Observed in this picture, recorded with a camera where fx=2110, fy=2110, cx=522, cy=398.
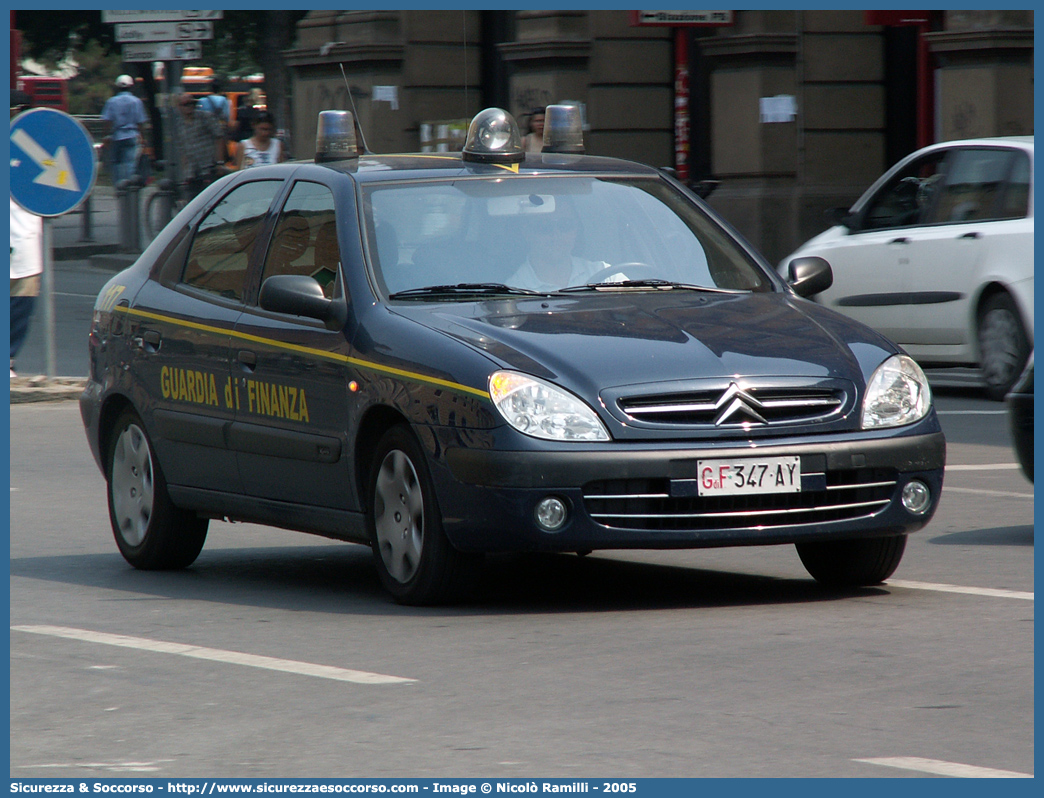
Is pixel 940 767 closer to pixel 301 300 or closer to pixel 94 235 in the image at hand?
pixel 301 300

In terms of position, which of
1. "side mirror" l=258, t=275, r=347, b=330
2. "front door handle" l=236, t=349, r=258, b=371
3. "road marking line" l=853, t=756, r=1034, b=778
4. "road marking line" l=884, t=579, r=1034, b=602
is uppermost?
"side mirror" l=258, t=275, r=347, b=330

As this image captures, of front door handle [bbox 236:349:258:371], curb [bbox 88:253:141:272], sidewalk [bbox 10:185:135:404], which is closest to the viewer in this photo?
front door handle [bbox 236:349:258:371]

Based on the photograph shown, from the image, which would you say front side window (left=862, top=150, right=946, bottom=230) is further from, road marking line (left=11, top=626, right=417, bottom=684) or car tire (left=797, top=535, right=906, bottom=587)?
road marking line (left=11, top=626, right=417, bottom=684)

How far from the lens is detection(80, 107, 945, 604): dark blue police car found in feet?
21.9

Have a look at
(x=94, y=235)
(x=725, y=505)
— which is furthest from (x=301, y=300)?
(x=94, y=235)

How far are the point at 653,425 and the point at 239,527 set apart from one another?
12.4 feet

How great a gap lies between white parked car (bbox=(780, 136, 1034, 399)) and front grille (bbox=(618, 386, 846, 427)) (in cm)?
→ 717

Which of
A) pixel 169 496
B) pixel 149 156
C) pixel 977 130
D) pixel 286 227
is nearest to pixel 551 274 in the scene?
pixel 286 227

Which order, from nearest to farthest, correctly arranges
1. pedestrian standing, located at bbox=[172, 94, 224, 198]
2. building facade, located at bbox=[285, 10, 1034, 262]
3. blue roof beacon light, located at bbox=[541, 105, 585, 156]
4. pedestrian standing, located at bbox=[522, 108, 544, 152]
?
blue roof beacon light, located at bbox=[541, 105, 585, 156]
pedestrian standing, located at bbox=[522, 108, 544, 152]
building facade, located at bbox=[285, 10, 1034, 262]
pedestrian standing, located at bbox=[172, 94, 224, 198]

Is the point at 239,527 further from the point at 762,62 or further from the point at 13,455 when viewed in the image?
the point at 762,62

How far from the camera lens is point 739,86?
77.6 ft

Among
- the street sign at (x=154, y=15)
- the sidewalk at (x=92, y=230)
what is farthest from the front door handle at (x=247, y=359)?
the sidewalk at (x=92, y=230)

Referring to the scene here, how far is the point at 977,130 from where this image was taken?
67.7 ft

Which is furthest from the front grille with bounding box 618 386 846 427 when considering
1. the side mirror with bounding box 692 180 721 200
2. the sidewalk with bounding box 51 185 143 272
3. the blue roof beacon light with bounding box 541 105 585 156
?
the sidewalk with bounding box 51 185 143 272
